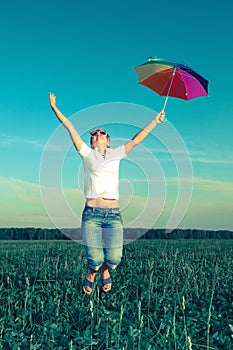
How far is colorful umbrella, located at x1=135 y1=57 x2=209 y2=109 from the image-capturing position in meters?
8.75

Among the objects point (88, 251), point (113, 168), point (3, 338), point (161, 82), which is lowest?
point (3, 338)

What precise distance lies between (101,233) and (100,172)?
96 centimetres

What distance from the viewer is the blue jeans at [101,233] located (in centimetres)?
774

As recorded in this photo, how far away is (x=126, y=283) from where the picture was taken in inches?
384

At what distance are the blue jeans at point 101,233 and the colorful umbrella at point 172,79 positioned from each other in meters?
2.59

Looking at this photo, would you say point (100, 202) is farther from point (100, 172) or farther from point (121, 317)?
point (121, 317)

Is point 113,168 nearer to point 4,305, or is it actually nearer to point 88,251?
point 88,251

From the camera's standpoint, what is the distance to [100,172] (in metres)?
7.72

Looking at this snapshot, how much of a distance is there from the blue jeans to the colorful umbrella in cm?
259

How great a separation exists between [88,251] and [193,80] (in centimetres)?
358

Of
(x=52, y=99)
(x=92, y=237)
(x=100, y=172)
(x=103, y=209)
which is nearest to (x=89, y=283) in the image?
(x=92, y=237)

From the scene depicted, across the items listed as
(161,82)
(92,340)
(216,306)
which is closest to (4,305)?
(92,340)

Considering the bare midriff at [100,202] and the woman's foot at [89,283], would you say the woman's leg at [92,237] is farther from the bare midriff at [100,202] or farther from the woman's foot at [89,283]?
the woman's foot at [89,283]

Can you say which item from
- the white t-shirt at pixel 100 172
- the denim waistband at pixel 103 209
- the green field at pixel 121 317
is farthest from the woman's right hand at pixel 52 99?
the green field at pixel 121 317
